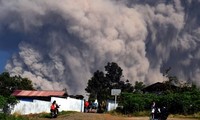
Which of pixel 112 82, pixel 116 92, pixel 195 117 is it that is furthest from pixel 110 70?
Answer: pixel 195 117

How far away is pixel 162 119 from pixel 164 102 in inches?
480

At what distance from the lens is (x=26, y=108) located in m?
52.0

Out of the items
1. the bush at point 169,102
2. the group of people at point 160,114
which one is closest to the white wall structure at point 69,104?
the bush at point 169,102

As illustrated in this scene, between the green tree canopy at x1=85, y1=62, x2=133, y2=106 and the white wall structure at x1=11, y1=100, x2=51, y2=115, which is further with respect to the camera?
the green tree canopy at x1=85, y1=62, x2=133, y2=106

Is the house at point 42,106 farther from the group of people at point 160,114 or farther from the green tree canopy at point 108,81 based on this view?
the green tree canopy at point 108,81

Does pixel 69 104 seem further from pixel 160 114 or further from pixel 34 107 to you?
pixel 160 114

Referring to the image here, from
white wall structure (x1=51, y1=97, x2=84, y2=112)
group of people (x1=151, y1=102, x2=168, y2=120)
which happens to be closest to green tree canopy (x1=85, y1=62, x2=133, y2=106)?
white wall structure (x1=51, y1=97, x2=84, y2=112)

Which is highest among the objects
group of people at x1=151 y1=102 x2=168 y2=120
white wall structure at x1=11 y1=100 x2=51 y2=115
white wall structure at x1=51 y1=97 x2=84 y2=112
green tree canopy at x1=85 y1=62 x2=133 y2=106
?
green tree canopy at x1=85 y1=62 x2=133 y2=106

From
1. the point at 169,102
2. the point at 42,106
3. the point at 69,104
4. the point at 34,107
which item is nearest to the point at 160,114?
the point at 169,102

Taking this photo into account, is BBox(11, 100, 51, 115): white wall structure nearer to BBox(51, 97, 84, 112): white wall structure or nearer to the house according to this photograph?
the house

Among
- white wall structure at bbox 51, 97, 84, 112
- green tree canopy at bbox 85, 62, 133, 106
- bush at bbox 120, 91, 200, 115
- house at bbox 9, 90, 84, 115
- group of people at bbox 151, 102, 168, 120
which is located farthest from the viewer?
green tree canopy at bbox 85, 62, 133, 106

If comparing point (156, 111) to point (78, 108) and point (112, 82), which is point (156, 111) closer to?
point (78, 108)

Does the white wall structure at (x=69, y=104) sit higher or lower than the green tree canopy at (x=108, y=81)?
lower

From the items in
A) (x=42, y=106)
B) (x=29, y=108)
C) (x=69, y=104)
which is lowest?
(x=29, y=108)
